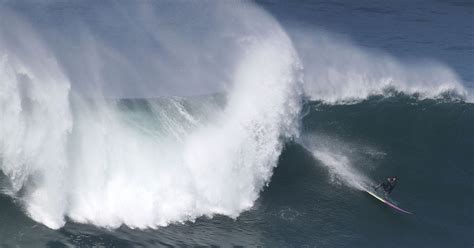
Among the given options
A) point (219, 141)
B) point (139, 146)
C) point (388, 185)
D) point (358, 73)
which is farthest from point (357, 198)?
point (358, 73)

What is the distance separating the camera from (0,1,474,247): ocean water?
20250 mm

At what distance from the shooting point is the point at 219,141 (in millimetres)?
23281

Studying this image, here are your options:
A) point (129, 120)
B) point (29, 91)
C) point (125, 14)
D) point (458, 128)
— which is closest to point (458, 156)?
point (458, 128)

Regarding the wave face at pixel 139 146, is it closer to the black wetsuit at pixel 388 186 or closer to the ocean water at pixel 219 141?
the ocean water at pixel 219 141

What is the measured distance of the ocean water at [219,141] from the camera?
66.4 feet

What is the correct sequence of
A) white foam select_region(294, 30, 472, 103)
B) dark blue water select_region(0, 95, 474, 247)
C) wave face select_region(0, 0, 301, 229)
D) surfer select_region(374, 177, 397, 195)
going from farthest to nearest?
white foam select_region(294, 30, 472, 103) → surfer select_region(374, 177, 397, 195) → wave face select_region(0, 0, 301, 229) → dark blue water select_region(0, 95, 474, 247)

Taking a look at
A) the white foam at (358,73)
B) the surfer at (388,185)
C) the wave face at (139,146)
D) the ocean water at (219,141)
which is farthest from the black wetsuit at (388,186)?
the white foam at (358,73)

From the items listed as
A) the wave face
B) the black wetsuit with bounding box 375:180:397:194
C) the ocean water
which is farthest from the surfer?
the wave face

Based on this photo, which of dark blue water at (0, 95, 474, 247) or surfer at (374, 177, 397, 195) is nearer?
dark blue water at (0, 95, 474, 247)

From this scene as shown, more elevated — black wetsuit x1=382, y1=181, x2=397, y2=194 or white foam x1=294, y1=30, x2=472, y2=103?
white foam x1=294, y1=30, x2=472, y2=103

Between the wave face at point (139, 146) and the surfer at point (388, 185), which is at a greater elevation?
the wave face at point (139, 146)

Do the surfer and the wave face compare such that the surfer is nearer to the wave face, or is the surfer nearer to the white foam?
the wave face

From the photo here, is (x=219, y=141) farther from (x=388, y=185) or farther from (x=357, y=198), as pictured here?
(x=388, y=185)

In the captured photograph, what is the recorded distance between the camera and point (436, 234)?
23359 millimetres
